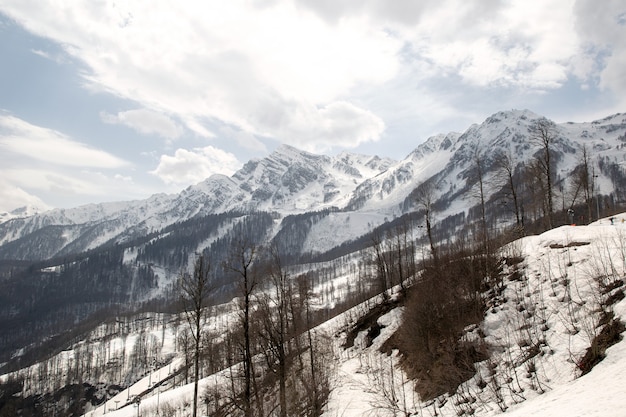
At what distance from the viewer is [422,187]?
3328 centimetres

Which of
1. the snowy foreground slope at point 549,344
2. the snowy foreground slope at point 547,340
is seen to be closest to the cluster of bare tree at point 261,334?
the snowy foreground slope at point 547,340

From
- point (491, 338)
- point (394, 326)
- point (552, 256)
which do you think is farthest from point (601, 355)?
point (394, 326)

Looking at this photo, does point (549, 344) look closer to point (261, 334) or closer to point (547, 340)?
point (547, 340)

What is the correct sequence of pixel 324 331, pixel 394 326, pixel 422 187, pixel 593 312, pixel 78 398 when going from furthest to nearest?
pixel 78 398, pixel 324 331, pixel 422 187, pixel 394 326, pixel 593 312

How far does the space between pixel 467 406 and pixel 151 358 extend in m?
152

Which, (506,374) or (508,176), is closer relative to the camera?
(506,374)

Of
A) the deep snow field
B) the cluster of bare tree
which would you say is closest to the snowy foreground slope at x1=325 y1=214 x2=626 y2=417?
the deep snow field

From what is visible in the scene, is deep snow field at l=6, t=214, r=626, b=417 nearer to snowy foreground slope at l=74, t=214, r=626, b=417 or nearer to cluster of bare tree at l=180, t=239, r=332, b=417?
snowy foreground slope at l=74, t=214, r=626, b=417

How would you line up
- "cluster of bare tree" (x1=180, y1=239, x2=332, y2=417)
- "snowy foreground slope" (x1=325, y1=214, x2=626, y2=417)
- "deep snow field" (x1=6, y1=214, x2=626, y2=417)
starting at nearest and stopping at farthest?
"snowy foreground slope" (x1=325, y1=214, x2=626, y2=417) < "deep snow field" (x1=6, y1=214, x2=626, y2=417) < "cluster of bare tree" (x1=180, y1=239, x2=332, y2=417)

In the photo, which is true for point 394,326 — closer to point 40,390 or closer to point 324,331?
point 324,331

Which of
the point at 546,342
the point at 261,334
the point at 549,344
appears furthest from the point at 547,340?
the point at 261,334

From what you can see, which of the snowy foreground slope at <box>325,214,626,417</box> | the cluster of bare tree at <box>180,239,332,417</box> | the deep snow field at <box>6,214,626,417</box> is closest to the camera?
the snowy foreground slope at <box>325,214,626,417</box>

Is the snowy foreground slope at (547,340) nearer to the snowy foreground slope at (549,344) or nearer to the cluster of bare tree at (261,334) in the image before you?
the snowy foreground slope at (549,344)

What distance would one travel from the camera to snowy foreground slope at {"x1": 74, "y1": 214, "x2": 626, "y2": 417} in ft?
24.9
